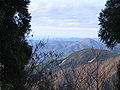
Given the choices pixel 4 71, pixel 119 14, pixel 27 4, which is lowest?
pixel 4 71

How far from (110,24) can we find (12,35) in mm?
15328

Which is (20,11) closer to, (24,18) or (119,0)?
(24,18)

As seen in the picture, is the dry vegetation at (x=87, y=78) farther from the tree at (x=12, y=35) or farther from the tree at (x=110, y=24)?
the tree at (x=110, y=24)

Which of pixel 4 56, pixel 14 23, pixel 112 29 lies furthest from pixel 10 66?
pixel 112 29

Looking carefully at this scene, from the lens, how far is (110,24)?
121ft

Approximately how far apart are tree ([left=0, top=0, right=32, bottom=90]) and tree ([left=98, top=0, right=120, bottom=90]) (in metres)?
10.5

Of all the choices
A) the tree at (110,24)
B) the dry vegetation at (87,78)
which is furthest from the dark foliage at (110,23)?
the dry vegetation at (87,78)

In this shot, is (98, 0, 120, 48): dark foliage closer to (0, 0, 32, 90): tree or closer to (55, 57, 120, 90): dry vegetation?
(0, 0, 32, 90): tree

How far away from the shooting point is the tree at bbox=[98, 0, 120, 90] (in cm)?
3562

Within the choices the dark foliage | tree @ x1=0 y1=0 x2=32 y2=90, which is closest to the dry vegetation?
tree @ x1=0 y1=0 x2=32 y2=90

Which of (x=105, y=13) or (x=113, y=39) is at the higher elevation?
(x=105, y=13)

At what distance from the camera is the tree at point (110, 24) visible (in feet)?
117

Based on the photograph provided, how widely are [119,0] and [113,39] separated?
4661 mm

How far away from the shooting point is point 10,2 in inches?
1106
